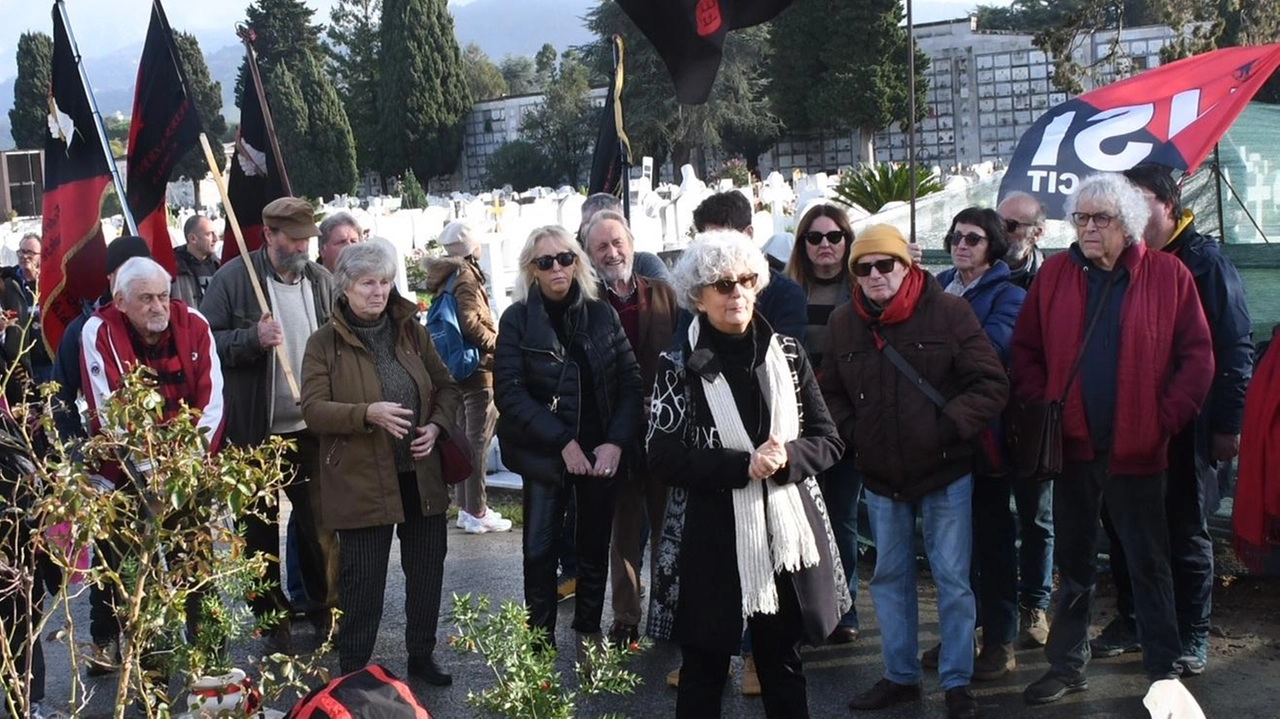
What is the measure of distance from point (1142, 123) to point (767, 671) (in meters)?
3.24

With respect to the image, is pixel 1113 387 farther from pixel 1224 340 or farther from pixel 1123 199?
pixel 1123 199

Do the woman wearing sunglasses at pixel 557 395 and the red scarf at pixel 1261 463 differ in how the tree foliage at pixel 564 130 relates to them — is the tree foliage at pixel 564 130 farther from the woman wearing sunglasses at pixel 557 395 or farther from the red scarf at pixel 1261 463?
the red scarf at pixel 1261 463

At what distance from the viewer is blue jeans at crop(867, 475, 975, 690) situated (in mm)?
4953

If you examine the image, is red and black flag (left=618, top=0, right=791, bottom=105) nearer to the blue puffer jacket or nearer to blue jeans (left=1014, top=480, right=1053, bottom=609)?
the blue puffer jacket

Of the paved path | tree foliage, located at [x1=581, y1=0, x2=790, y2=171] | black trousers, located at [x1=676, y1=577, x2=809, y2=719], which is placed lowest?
the paved path

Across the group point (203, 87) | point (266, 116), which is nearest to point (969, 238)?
point (266, 116)

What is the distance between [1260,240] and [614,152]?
334cm

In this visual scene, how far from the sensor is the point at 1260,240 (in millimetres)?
7031

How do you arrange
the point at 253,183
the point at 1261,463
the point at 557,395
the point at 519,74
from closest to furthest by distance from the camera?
1. the point at 1261,463
2. the point at 557,395
3. the point at 253,183
4. the point at 519,74

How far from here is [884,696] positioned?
5082 millimetres

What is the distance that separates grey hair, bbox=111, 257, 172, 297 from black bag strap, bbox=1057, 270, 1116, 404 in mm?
3229

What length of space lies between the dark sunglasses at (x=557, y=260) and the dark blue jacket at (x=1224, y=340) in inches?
88.3

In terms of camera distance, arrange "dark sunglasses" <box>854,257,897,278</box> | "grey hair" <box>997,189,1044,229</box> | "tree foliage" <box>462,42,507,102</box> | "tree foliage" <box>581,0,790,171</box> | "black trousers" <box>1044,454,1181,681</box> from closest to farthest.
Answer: "black trousers" <box>1044,454,1181,681</box>, "dark sunglasses" <box>854,257,897,278</box>, "grey hair" <box>997,189,1044,229</box>, "tree foliage" <box>581,0,790,171</box>, "tree foliage" <box>462,42,507,102</box>

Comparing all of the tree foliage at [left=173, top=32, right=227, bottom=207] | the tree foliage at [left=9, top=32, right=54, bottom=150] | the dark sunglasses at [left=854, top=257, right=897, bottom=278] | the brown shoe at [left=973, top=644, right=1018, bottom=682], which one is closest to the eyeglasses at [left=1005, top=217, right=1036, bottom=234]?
the dark sunglasses at [left=854, top=257, right=897, bottom=278]
